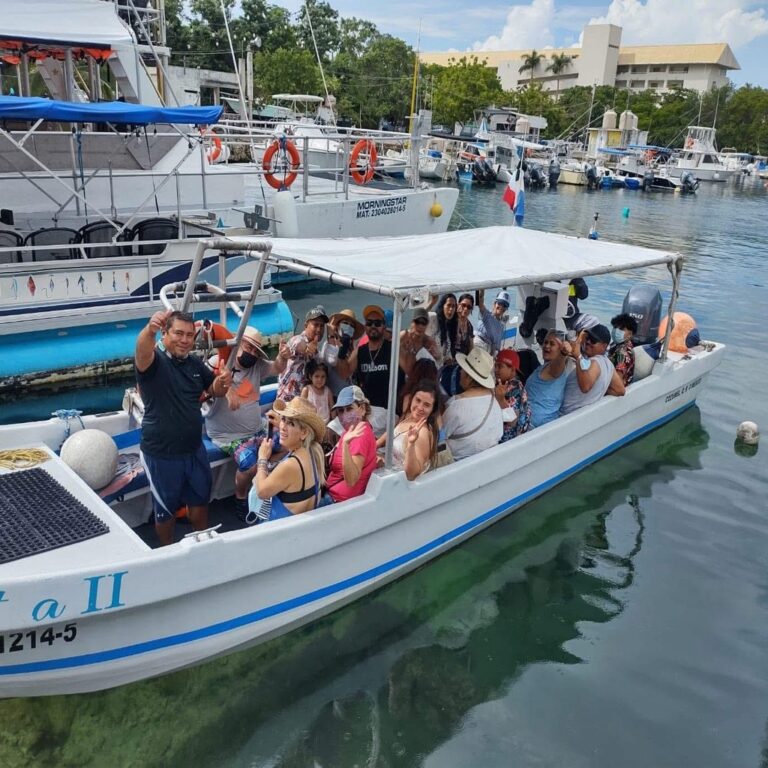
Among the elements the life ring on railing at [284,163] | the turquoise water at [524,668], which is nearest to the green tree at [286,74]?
the life ring on railing at [284,163]

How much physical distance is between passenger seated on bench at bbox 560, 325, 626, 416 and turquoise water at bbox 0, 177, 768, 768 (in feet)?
3.25

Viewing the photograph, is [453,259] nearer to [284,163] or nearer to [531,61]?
[284,163]

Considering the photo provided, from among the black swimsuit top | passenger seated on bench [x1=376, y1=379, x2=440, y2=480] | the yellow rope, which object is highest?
passenger seated on bench [x1=376, y1=379, x2=440, y2=480]

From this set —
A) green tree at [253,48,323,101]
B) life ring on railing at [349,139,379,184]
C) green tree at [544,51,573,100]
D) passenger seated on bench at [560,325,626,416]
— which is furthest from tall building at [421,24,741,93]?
passenger seated on bench at [560,325,626,416]

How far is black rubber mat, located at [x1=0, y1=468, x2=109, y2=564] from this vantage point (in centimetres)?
385

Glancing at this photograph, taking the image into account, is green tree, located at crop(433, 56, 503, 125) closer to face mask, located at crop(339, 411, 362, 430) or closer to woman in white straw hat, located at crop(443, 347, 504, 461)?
woman in white straw hat, located at crop(443, 347, 504, 461)

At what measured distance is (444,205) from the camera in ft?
54.1

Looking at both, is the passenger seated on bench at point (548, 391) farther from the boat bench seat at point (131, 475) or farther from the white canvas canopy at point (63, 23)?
the white canvas canopy at point (63, 23)

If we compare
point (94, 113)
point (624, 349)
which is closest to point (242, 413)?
point (624, 349)

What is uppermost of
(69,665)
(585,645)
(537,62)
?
(537,62)

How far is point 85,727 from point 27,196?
31.2 ft

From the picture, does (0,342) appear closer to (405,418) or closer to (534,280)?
(405,418)

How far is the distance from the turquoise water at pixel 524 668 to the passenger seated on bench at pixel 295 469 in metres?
1.01

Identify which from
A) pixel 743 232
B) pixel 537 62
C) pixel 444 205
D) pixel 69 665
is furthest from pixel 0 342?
pixel 537 62
